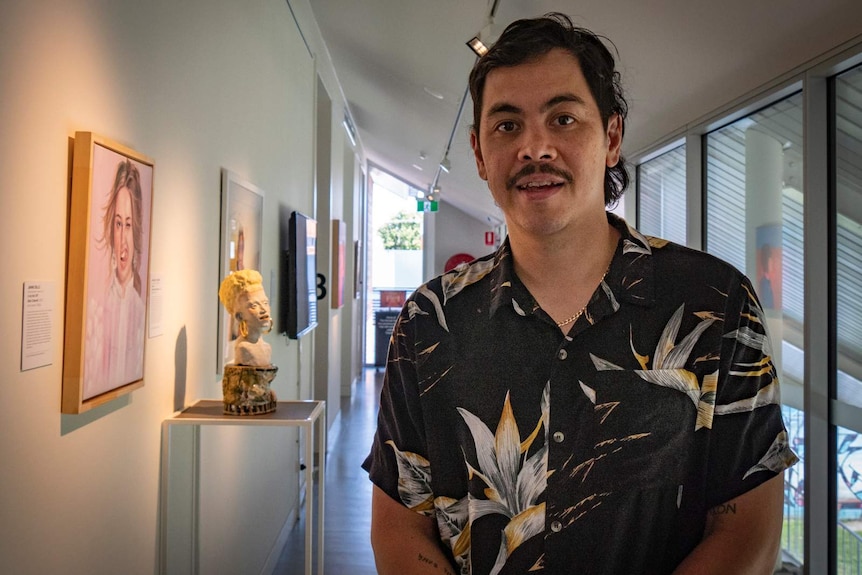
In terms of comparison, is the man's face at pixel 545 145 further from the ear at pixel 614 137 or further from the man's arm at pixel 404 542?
the man's arm at pixel 404 542

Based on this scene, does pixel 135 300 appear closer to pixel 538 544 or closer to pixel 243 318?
pixel 243 318

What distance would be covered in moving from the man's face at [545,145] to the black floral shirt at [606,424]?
0.46 ft

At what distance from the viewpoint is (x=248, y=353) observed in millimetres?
2322

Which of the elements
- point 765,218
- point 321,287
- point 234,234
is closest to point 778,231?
point 765,218

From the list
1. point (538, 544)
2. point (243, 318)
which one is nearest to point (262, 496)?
point (243, 318)

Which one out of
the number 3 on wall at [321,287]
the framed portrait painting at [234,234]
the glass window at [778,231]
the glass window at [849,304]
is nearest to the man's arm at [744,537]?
the glass window at [849,304]

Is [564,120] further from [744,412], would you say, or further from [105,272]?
[105,272]

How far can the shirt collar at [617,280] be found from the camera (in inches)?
45.7

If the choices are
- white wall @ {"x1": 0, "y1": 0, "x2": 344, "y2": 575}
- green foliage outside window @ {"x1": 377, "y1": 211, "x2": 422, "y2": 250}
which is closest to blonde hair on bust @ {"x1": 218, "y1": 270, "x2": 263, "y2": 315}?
white wall @ {"x1": 0, "y1": 0, "x2": 344, "y2": 575}

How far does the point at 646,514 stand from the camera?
1113mm

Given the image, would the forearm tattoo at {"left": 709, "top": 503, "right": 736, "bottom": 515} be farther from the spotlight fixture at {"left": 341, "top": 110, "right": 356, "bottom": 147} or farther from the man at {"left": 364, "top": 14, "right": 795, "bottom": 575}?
the spotlight fixture at {"left": 341, "top": 110, "right": 356, "bottom": 147}

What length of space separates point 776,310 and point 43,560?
9.08 ft

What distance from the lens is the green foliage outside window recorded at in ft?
46.6

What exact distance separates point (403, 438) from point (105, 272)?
843 mm
